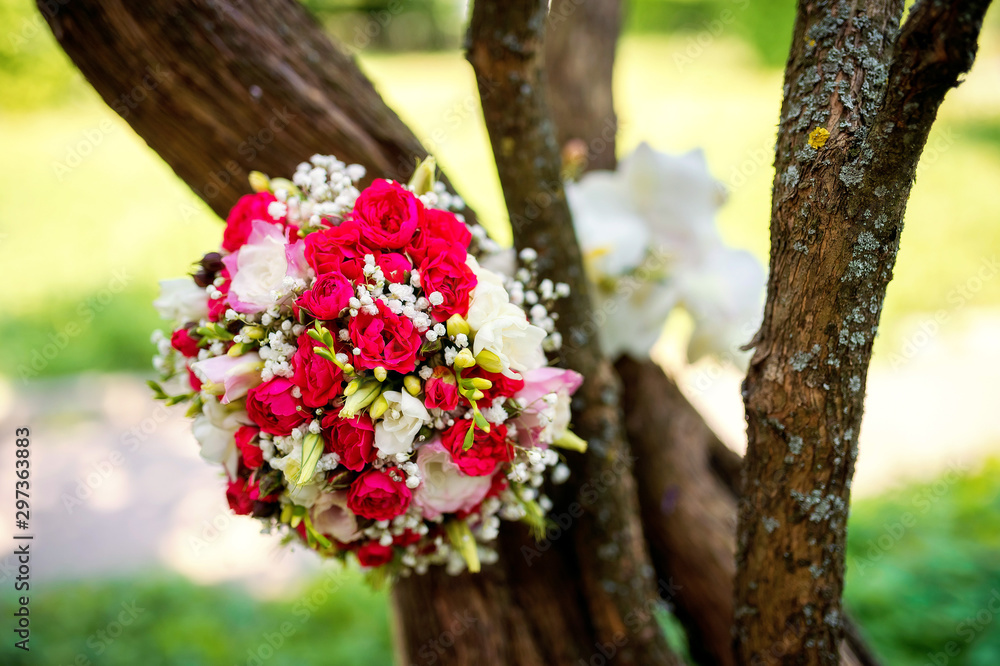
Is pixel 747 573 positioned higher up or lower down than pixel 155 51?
lower down

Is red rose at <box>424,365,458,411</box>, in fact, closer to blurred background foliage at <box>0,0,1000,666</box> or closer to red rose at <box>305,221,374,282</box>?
red rose at <box>305,221,374,282</box>

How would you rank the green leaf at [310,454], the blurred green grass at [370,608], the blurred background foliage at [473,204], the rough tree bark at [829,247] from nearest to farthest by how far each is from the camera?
1. the rough tree bark at [829,247]
2. the green leaf at [310,454]
3. the blurred green grass at [370,608]
4. the blurred background foliage at [473,204]

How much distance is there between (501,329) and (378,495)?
13.0 inches

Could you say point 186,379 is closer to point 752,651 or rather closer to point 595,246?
point 595,246

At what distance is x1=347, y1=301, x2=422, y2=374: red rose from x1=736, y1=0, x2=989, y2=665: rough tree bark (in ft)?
2.00

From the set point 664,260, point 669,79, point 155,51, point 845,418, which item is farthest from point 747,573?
point 669,79

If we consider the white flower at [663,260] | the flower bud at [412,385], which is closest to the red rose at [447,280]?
the flower bud at [412,385]

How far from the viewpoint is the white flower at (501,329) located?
1088mm

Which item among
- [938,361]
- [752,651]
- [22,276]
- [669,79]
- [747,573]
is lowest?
[752,651]

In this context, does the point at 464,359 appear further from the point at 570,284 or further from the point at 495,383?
the point at 570,284

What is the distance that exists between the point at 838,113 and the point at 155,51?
4.17 ft

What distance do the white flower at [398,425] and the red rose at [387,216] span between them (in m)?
0.25

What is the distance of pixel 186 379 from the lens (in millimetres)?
1308

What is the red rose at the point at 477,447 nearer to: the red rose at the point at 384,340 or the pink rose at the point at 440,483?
the pink rose at the point at 440,483
